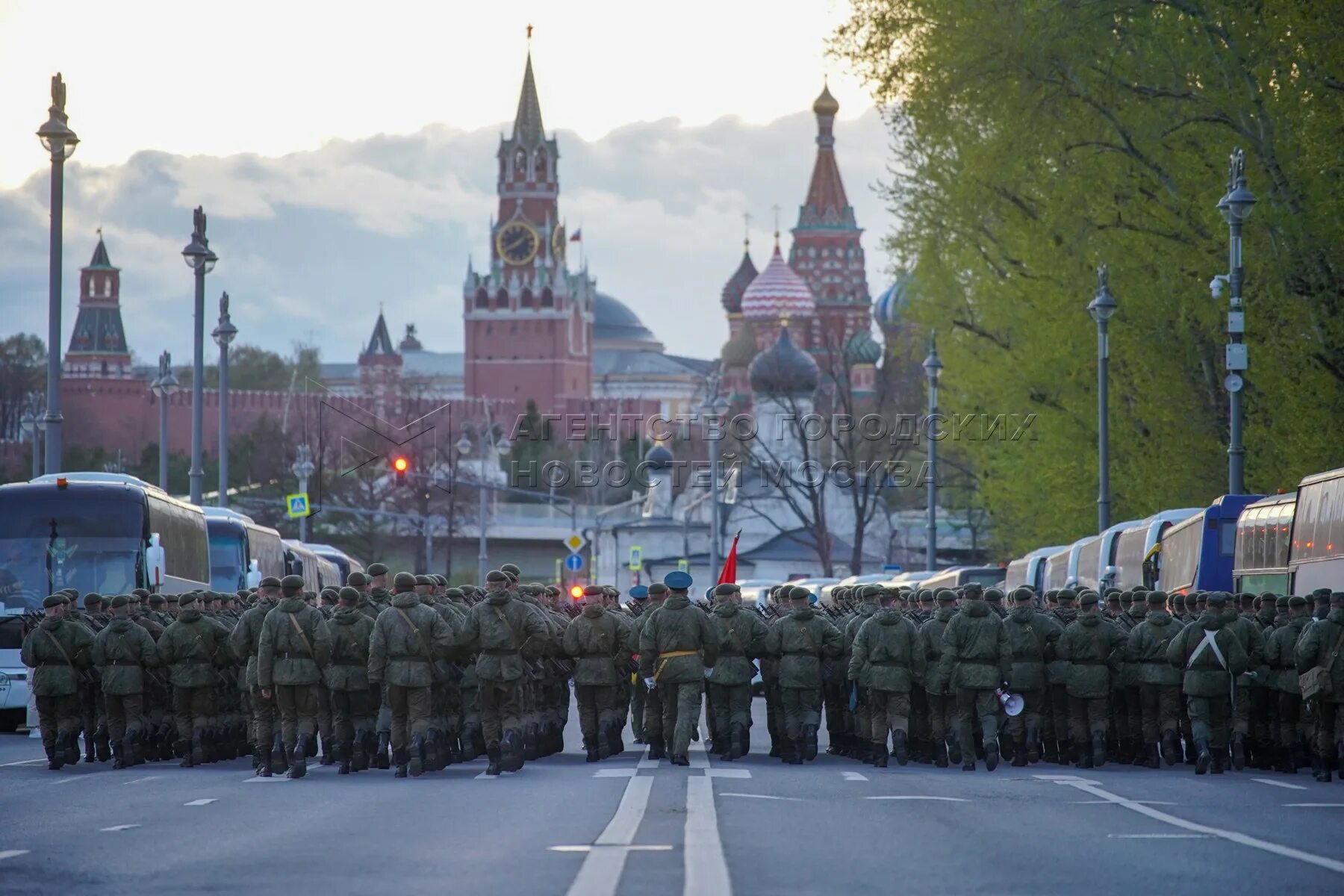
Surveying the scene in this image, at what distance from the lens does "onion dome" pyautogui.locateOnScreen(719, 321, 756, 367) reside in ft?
520

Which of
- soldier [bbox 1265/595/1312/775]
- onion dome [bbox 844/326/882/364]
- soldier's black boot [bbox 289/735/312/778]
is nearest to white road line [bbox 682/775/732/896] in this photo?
soldier's black boot [bbox 289/735/312/778]

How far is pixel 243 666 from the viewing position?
20156 millimetres

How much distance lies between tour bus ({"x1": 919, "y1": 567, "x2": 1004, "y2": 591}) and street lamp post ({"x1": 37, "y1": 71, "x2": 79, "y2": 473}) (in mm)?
17424

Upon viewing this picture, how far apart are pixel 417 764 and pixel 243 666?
10.1 ft

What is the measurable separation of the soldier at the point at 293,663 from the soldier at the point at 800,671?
160 inches

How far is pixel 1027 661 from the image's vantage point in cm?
1930

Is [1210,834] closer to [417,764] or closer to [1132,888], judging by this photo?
[1132,888]

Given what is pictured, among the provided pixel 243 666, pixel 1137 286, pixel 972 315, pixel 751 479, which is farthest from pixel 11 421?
pixel 243 666

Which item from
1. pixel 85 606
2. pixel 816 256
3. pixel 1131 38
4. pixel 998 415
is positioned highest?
pixel 816 256

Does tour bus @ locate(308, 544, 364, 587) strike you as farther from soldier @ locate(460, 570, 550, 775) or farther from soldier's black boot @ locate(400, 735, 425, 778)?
soldier's black boot @ locate(400, 735, 425, 778)

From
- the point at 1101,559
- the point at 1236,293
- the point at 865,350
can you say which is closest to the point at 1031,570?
the point at 1101,559

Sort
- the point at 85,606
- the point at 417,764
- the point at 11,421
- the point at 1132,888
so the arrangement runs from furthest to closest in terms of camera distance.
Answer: the point at 11,421, the point at 85,606, the point at 417,764, the point at 1132,888

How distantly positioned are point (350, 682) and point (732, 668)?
3.37 metres

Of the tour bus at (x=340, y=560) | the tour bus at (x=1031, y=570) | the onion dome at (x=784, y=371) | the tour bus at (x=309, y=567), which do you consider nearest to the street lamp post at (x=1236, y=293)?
the tour bus at (x=1031, y=570)
